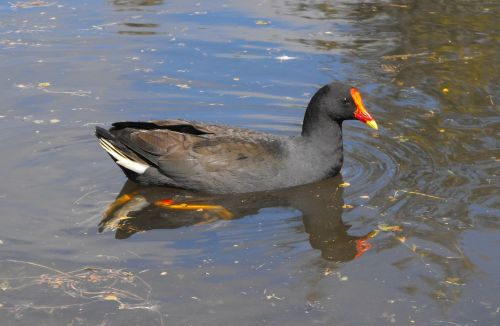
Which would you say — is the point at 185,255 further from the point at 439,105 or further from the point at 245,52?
the point at 245,52

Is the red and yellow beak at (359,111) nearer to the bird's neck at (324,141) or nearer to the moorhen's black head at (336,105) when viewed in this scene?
the moorhen's black head at (336,105)

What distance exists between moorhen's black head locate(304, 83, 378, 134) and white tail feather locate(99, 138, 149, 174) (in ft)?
5.20

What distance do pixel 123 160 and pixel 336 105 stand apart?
198cm

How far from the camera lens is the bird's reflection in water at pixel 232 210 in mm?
7414

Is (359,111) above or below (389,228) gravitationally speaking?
above

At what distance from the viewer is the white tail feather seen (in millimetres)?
8344

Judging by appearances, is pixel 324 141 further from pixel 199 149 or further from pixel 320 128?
pixel 199 149

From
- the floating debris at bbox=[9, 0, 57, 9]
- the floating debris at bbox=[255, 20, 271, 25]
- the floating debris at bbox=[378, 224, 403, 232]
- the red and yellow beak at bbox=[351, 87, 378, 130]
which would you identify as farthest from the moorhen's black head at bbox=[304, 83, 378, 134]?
the floating debris at bbox=[9, 0, 57, 9]

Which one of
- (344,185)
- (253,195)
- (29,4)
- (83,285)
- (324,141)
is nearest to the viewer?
(83,285)

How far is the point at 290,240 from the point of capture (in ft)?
24.1

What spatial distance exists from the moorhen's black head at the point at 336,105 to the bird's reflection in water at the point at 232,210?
22.7 inches

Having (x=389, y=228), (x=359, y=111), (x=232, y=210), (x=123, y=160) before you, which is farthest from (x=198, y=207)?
(x=359, y=111)

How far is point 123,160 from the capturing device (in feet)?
27.4

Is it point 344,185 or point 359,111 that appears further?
point 359,111
